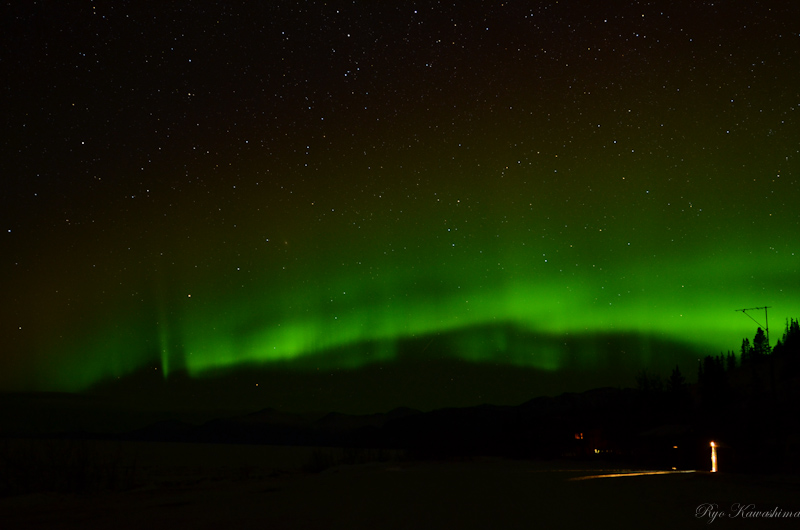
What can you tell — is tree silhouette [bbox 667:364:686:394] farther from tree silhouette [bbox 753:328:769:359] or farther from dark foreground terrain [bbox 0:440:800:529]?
dark foreground terrain [bbox 0:440:800:529]

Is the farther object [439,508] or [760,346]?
A: [760,346]

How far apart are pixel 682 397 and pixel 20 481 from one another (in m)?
65.5

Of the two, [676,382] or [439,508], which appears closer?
[439,508]

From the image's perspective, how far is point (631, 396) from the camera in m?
84.9

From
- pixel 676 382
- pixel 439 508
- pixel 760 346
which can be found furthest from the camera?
pixel 760 346

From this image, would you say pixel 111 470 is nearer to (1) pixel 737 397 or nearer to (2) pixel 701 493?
(2) pixel 701 493

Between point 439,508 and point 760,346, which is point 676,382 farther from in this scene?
point 439,508

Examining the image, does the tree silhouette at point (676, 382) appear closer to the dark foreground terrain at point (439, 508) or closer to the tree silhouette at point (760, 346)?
the tree silhouette at point (760, 346)

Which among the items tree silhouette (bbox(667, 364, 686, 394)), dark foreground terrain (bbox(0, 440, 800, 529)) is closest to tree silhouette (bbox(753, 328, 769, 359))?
tree silhouette (bbox(667, 364, 686, 394))

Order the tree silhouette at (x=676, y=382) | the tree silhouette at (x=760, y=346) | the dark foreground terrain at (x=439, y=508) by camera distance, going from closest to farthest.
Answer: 1. the dark foreground terrain at (x=439, y=508)
2. the tree silhouette at (x=676, y=382)
3. the tree silhouette at (x=760, y=346)

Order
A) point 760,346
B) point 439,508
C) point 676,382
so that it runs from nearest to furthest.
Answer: point 439,508
point 676,382
point 760,346

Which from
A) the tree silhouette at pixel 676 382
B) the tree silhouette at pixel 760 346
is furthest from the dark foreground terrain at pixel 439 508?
the tree silhouette at pixel 760 346

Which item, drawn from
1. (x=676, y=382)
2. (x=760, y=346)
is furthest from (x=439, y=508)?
(x=760, y=346)

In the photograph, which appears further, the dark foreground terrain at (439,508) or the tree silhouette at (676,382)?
the tree silhouette at (676,382)
